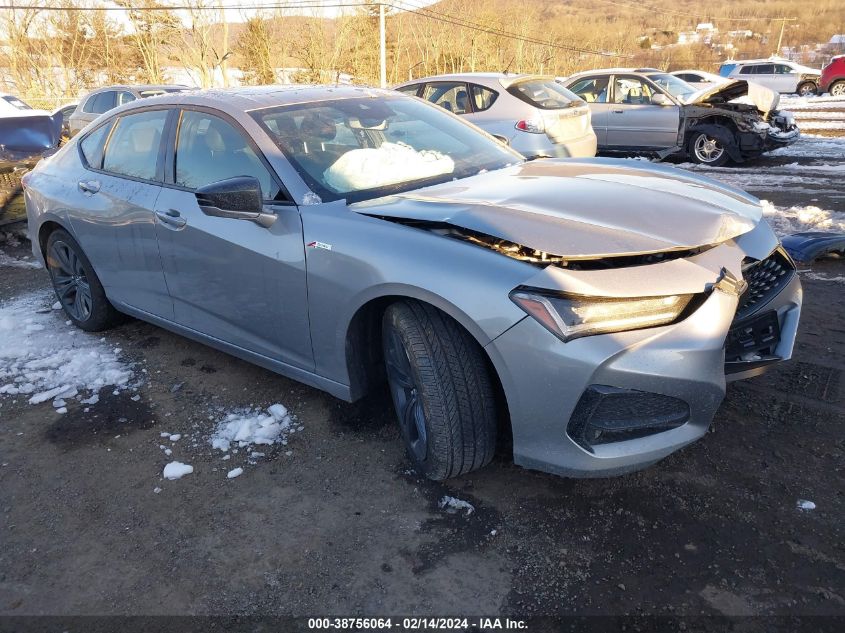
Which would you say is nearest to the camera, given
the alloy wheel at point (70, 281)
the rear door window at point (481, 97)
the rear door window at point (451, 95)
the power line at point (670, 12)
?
the alloy wheel at point (70, 281)

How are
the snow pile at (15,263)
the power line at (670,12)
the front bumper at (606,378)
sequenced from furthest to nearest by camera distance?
1. the power line at (670,12)
2. the snow pile at (15,263)
3. the front bumper at (606,378)

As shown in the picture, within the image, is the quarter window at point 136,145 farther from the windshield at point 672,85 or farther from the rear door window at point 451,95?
the windshield at point 672,85

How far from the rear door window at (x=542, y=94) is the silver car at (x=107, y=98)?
644 centimetres

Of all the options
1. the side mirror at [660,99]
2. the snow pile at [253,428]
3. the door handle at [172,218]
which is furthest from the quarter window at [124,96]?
the snow pile at [253,428]

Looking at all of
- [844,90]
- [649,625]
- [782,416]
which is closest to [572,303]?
[649,625]

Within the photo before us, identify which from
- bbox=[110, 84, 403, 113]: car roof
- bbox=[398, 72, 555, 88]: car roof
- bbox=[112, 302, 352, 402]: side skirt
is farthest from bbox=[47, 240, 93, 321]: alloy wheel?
bbox=[398, 72, 555, 88]: car roof

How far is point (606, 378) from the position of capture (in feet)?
6.77

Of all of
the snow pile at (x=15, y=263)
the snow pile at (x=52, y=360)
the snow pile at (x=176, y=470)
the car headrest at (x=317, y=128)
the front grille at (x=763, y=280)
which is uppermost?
the car headrest at (x=317, y=128)

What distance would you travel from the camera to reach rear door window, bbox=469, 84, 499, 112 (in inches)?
321

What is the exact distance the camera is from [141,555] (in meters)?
2.35

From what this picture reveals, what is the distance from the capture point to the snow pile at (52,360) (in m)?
3.67

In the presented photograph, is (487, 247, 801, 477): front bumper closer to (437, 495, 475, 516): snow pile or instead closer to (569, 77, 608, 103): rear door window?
(437, 495, 475, 516): snow pile

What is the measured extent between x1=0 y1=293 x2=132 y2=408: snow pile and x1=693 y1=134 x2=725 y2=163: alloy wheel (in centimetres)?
973

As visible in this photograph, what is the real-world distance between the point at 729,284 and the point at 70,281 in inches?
166
